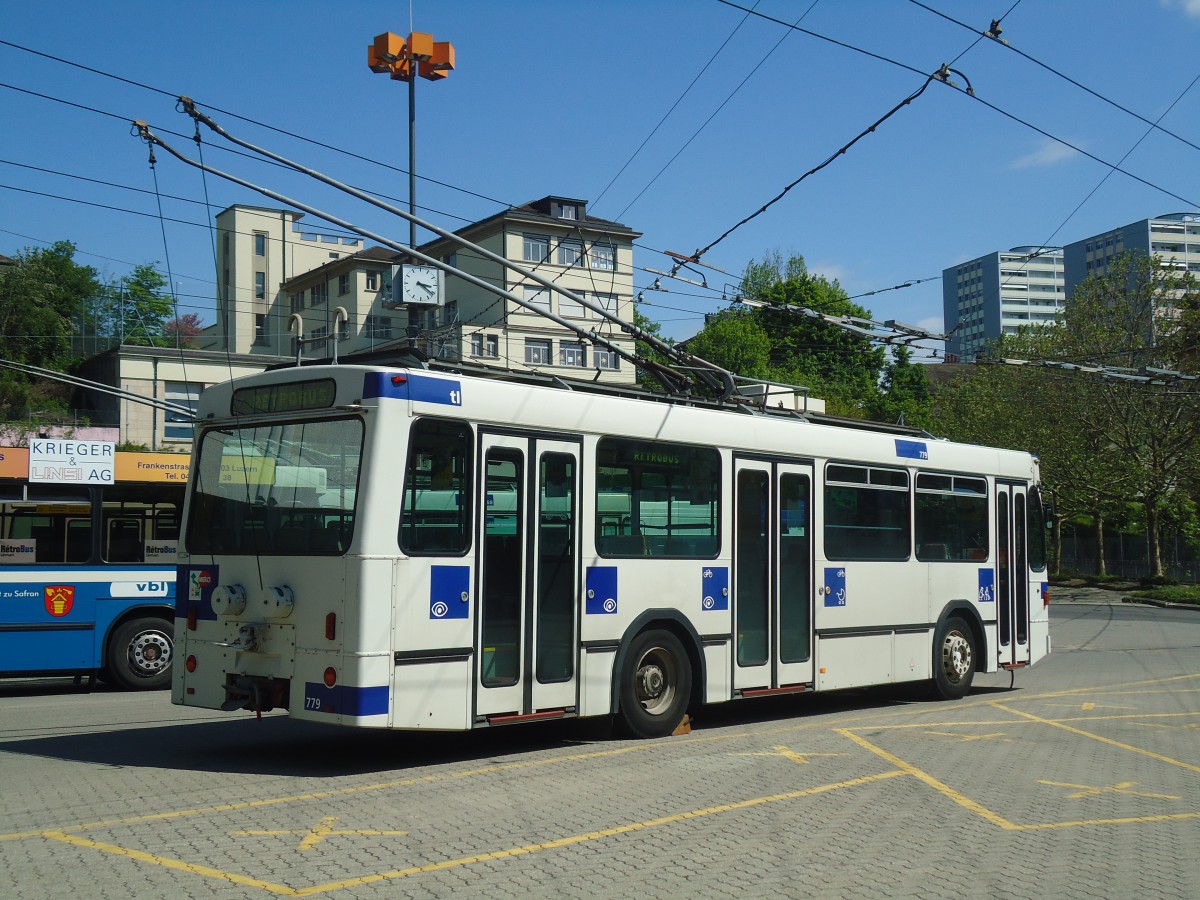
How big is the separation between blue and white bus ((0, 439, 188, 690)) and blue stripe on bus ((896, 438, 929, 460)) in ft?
27.5

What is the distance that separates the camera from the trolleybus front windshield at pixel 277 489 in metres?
9.41

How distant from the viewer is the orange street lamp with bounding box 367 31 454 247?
55.3ft

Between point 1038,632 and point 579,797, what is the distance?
33.3 feet

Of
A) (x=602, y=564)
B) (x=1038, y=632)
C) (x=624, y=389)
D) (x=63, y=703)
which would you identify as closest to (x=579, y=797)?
(x=602, y=564)

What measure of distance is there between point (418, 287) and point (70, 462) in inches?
194

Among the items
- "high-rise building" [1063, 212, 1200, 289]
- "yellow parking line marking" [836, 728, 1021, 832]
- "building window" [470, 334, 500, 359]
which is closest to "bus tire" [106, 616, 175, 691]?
"building window" [470, 334, 500, 359]

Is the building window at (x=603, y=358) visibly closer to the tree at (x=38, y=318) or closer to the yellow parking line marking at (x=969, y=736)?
the tree at (x=38, y=318)

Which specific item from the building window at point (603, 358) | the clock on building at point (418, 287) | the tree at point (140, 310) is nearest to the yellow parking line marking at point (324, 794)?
the clock on building at point (418, 287)

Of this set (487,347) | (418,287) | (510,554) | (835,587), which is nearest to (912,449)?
(835,587)

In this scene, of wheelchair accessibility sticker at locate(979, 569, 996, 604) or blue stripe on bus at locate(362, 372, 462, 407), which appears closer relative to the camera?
blue stripe on bus at locate(362, 372, 462, 407)

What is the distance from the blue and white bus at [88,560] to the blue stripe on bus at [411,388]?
6341 millimetres

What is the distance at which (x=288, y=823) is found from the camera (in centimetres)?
752

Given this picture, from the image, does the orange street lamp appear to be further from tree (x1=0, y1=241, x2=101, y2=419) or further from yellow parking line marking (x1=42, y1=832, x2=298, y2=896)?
tree (x1=0, y1=241, x2=101, y2=419)

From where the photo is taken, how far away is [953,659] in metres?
15.3
